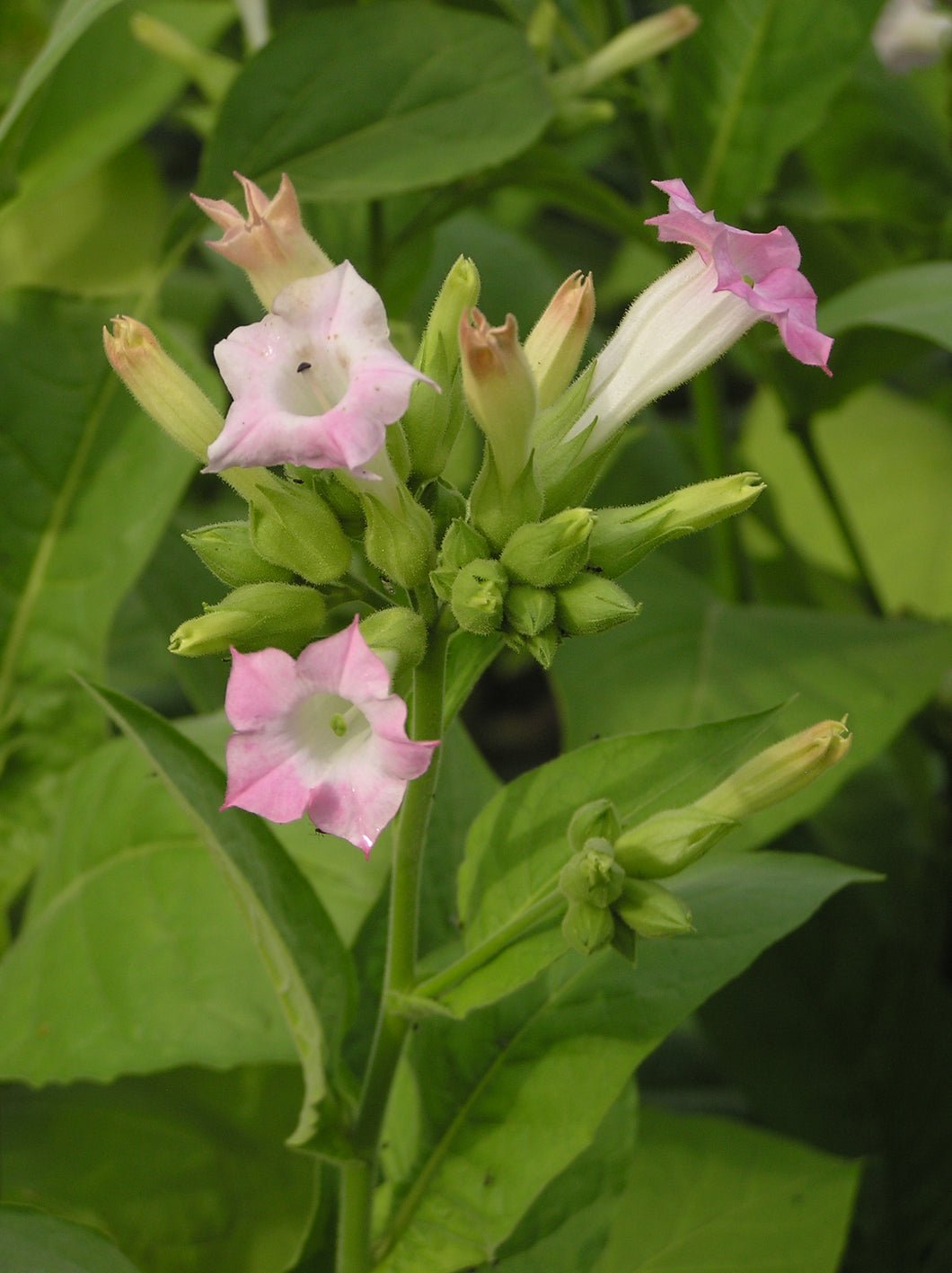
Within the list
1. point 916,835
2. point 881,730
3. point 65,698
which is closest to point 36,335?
point 65,698

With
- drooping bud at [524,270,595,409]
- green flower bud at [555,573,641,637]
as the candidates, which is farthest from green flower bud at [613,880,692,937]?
drooping bud at [524,270,595,409]

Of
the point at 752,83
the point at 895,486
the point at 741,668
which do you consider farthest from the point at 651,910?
the point at 895,486

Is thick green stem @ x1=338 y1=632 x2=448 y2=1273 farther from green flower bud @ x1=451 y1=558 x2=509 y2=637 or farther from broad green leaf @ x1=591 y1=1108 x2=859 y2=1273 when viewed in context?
broad green leaf @ x1=591 y1=1108 x2=859 y2=1273

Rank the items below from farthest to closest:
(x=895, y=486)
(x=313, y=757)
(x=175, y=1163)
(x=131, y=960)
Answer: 1. (x=895, y=486)
2. (x=175, y=1163)
3. (x=131, y=960)
4. (x=313, y=757)

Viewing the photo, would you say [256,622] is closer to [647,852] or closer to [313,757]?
[313,757]

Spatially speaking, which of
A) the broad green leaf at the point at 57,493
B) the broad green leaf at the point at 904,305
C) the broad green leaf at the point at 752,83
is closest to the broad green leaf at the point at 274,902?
the broad green leaf at the point at 57,493

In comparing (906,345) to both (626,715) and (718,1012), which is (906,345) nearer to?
(626,715)
